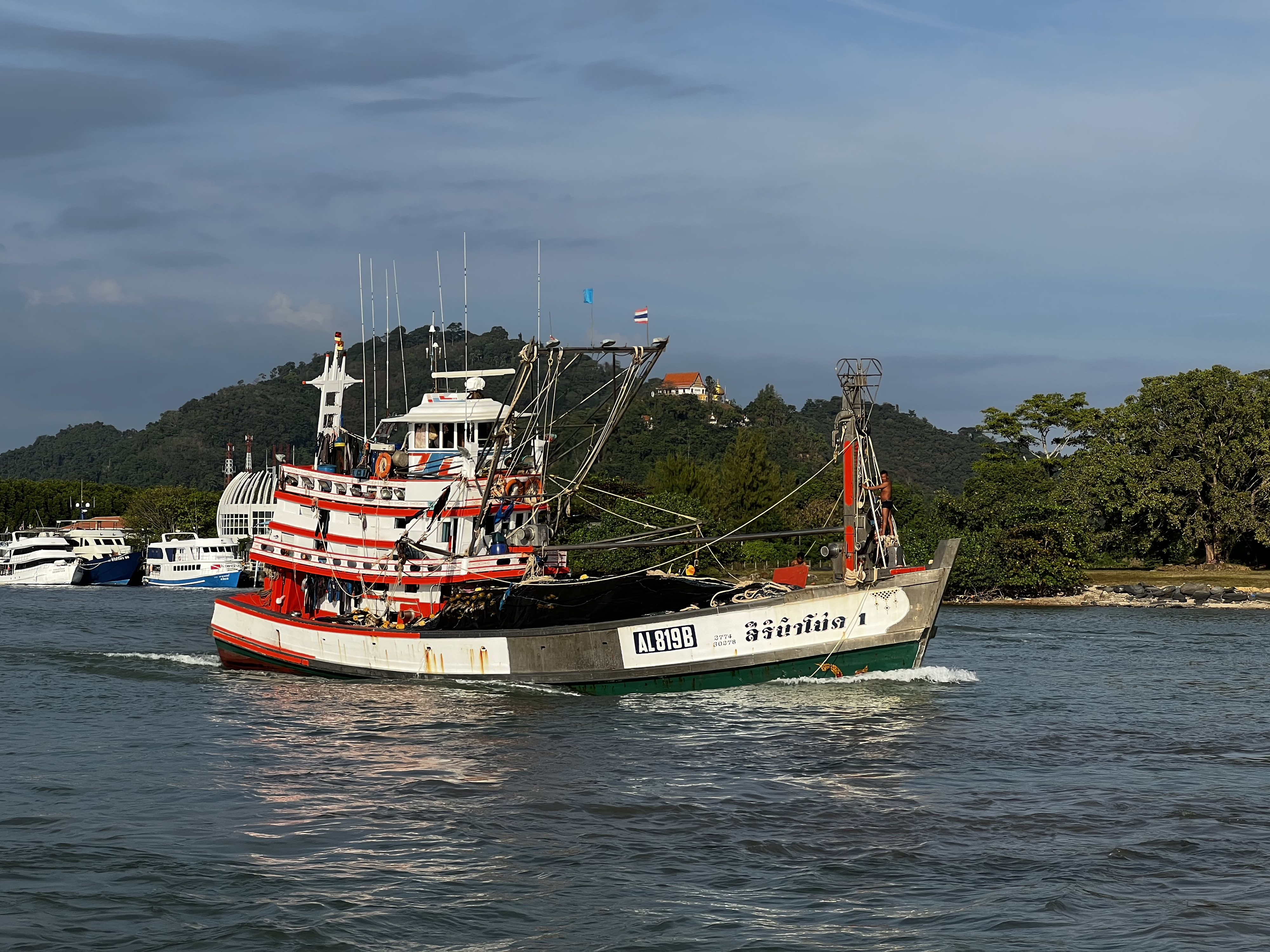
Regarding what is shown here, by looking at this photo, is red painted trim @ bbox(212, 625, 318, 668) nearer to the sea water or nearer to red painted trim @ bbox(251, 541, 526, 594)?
the sea water

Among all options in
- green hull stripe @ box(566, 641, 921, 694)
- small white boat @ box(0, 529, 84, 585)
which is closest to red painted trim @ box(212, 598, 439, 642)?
green hull stripe @ box(566, 641, 921, 694)

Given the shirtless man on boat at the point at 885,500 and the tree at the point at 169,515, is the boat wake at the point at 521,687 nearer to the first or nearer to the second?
the shirtless man on boat at the point at 885,500

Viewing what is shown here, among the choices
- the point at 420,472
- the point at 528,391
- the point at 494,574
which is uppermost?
the point at 528,391

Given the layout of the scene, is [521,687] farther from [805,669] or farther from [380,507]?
[380,507]

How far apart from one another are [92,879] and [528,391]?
65456 millimetres

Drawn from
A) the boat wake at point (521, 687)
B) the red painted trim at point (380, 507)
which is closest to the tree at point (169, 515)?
the red painted trim at point (380, 507)

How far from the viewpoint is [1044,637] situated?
176ft

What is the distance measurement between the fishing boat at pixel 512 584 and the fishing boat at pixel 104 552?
96.5 metres

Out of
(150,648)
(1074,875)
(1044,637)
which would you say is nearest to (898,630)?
(1074,875)

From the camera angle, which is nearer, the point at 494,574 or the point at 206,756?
the point at 206,756

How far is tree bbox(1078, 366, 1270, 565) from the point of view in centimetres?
8369

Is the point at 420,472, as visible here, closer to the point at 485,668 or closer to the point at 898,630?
the point at 485,668

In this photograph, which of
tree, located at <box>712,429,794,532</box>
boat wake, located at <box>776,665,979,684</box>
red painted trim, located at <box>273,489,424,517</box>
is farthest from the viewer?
tree, located at <box>712,429,794,532</box>

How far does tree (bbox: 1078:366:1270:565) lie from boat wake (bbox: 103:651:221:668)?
6212cm
